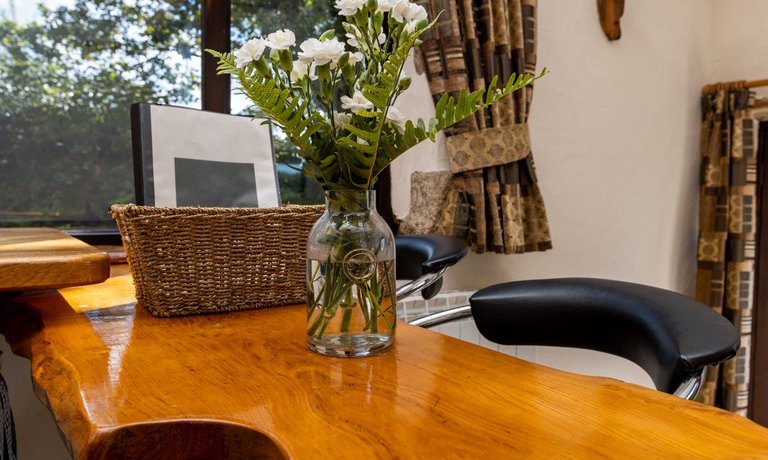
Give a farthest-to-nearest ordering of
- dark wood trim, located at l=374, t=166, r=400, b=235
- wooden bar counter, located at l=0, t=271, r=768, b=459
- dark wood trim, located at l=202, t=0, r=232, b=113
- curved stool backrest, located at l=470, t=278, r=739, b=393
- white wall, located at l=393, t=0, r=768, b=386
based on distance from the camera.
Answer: white wall, located at l=393, t=0, r=768, b=386, dark wood trim, located at l=374, t=166, r=400, b=235, dark wood trim, located at l=202, t=0, r=232, b=113, curved stool backrest, located at l=470, t=278, r=739, b=393, wooden bar counter, located at l=0, t=271, r=768, b=459

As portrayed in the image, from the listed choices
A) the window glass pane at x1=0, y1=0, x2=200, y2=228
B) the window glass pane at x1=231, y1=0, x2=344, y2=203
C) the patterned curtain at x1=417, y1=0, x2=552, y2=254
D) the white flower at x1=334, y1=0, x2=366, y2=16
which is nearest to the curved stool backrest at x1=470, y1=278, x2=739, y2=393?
the white flower at x1=334, y1=0, x2=366, y2=16

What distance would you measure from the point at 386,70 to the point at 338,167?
0.14 m

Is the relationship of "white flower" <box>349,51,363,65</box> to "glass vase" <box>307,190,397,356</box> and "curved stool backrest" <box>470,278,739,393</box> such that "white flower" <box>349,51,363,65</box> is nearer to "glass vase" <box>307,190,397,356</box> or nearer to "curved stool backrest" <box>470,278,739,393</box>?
"glass vase" <box>307,190,397,356</box>

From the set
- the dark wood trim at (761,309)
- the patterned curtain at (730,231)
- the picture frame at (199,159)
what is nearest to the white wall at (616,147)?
the patterned curtain at (730,231)

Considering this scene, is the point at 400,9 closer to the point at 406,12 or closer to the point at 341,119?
the point at 406,12

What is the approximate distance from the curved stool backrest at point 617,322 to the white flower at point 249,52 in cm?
48

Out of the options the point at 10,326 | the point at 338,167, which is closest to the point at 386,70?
the point at 338,167

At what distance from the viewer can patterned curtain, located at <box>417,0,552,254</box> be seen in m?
1.80

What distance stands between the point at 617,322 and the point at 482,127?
1192mm

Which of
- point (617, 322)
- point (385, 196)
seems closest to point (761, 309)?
point (385, 196)

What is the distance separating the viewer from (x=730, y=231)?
9.38 ft

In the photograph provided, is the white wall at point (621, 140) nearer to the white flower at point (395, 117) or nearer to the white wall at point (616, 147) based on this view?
the white wall at point (616, 147)

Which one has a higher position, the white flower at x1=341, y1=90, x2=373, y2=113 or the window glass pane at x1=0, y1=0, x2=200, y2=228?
the window glass pane at x1=0, y1=0, x2=200, y2=228

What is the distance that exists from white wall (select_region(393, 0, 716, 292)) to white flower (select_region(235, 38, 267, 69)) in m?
1.28
